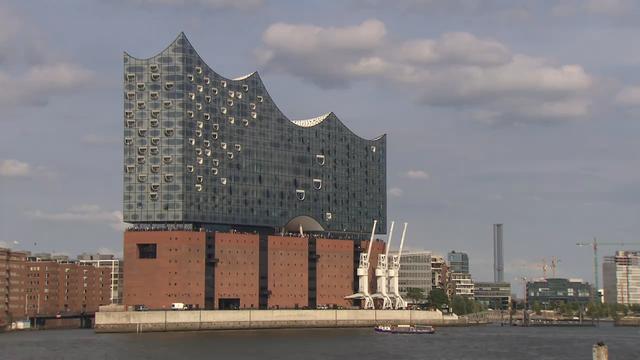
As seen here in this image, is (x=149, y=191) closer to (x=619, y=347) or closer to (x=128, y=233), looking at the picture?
(x=128, y=233)

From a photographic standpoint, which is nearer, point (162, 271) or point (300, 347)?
point (300, 347)

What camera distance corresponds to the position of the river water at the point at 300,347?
5128 inches

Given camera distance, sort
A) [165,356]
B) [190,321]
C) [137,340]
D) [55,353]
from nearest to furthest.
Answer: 1. [165,356]
2. [55,353]
3. [137,340]
4. [190,321]

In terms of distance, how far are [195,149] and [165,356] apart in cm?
7190

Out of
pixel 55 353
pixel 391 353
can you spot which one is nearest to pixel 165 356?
pixel 55 353

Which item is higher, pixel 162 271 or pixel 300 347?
pixel 162 271

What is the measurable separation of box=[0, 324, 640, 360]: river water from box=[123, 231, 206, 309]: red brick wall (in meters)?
8.77

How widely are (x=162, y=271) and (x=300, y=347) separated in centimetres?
4860

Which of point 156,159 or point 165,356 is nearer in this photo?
point 165,356

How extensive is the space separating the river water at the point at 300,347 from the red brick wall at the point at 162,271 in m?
8.77

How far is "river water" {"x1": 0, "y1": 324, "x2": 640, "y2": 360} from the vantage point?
427ft

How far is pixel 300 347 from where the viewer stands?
5738 inches

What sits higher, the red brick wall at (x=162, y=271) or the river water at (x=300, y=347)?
the red brick wall at (x=162, y=271)

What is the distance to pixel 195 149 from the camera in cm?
19375
